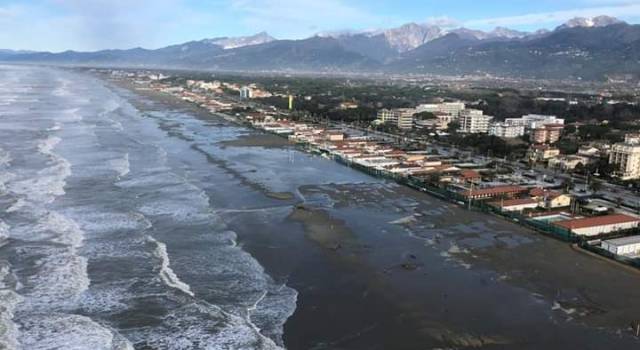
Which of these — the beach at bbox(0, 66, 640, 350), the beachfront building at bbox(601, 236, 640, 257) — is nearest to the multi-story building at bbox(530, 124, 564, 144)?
the beach at bbox(0, 66, 640, 350)

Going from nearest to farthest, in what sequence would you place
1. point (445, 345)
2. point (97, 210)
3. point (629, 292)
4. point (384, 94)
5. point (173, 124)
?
point (445, 345) → point (629, 292) → point (97, 210) → point (173, 124) → point (384, 94)

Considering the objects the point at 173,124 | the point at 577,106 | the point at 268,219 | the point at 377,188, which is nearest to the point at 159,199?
the point at 268,219

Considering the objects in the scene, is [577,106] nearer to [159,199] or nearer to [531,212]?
[531,212]

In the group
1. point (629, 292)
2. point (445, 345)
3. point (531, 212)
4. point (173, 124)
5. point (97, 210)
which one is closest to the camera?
point (445, 345)

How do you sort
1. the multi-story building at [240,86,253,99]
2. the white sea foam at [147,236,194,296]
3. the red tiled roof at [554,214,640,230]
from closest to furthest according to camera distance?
the white sea foam at [147,236,194,296], the red tiled roof at [554,214,640,230], the multi-story building at [240,86,253,99]

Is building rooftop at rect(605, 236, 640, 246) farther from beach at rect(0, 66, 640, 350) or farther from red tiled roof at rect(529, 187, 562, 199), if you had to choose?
red tiled roof at rect(529, 187, 562, 199)

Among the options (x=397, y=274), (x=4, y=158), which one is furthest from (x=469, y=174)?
(x=4, y=158)

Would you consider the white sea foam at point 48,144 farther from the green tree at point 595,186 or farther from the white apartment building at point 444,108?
the white apartment building at point 444,108
